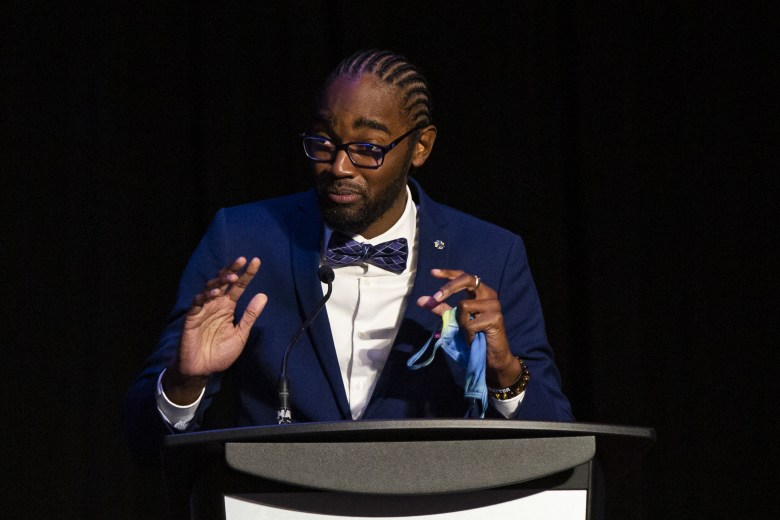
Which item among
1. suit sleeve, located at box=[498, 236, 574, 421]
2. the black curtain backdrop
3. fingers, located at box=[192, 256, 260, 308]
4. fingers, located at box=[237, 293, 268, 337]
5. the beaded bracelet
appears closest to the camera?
fingers, located at box=[192, 256, 260, 308]

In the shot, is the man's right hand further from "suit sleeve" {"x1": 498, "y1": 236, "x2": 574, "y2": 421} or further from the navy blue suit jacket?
"suit sleeve" {"x1": 498, "y1": 236, "x2": 574, "y2": 421}

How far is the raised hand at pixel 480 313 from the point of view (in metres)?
1.69

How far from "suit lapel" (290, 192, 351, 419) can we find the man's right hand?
33 centimetres

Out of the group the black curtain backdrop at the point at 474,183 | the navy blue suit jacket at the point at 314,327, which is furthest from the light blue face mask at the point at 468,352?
the black curtain backdrop at the point at 474,183

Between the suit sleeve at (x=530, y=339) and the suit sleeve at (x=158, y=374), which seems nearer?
the suit sleeve at (x=158, y=374)

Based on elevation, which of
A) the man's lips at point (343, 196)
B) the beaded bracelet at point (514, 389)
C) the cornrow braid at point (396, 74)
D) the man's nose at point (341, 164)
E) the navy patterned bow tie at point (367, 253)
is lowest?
the beaded bracelet at point (514, 389)

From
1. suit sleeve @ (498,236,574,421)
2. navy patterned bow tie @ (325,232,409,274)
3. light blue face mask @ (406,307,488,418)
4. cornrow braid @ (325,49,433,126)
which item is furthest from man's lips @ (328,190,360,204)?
light blue face mask @ (406,307,488,418)

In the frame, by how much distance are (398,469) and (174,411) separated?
28.2 inches

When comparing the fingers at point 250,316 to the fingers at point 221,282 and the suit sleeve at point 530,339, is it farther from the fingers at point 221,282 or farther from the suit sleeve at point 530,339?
the suit sleeve at point 530,339

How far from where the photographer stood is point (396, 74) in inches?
91.4

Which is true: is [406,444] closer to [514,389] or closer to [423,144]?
[514,389]

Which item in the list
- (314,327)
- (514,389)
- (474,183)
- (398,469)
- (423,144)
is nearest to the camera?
(398,469)

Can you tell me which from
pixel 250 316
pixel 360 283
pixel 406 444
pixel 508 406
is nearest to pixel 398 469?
pixel 406 444

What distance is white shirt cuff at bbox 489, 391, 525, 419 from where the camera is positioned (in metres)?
1.91
